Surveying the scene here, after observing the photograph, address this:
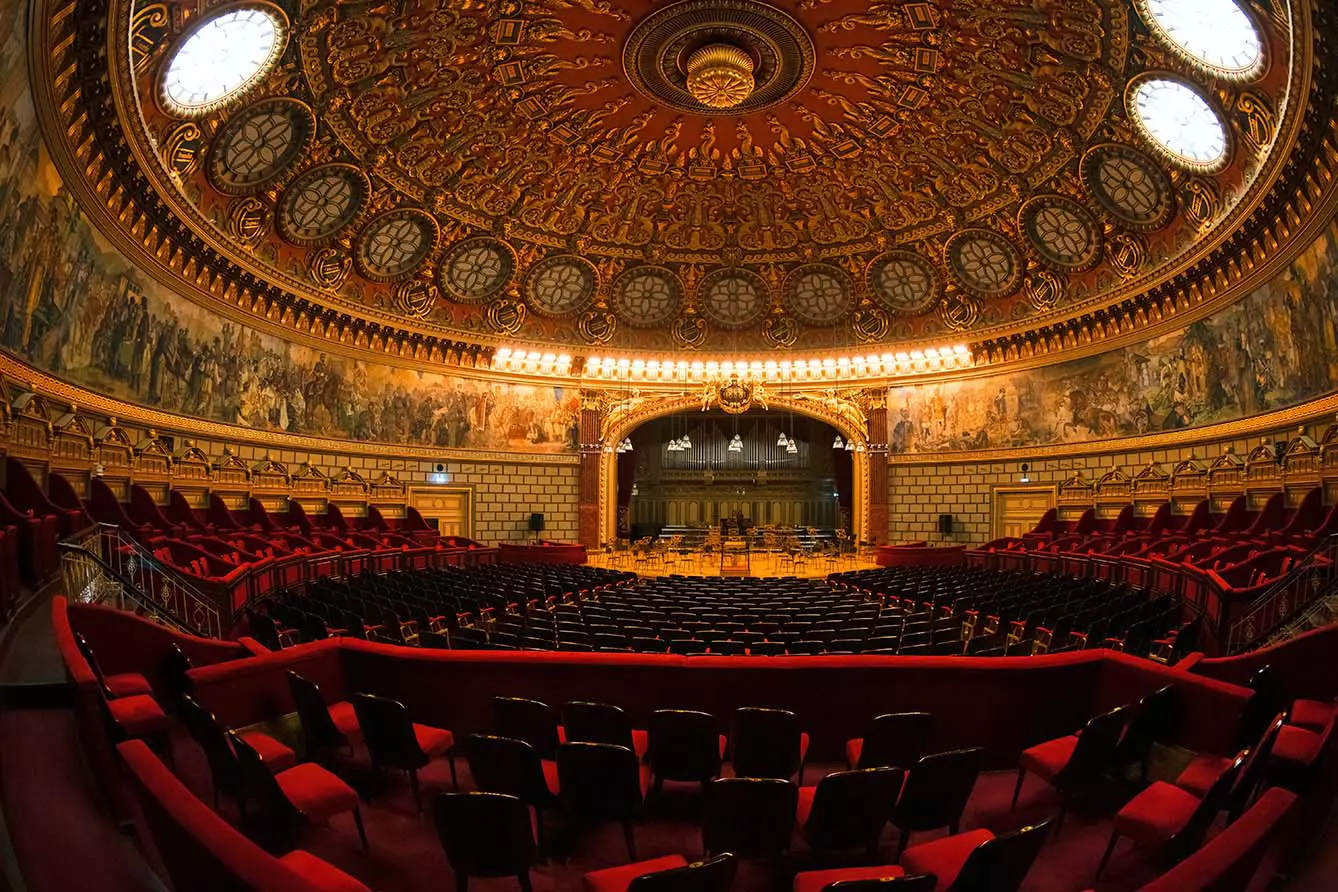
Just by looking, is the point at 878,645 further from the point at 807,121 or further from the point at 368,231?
the point at 368,231

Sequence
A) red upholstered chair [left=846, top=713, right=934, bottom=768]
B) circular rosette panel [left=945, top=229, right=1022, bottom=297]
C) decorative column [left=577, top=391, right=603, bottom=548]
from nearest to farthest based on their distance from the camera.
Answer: red upholstered chair [left=846, top=713, right=934, bottom=768], circular rosette panel [left=945, top=229, right=1022, bottom=297], decorative column [left=577, top=391, right=603, bottom=548]

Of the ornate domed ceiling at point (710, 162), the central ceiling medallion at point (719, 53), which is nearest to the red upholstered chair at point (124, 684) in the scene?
the ornate domed ceiling at point (710, 162)

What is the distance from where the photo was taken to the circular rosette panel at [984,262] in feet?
94.5

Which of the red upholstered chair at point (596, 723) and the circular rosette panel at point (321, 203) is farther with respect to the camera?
the circular rosette panel at point (321, 203)

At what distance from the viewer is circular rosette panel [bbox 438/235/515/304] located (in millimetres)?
30031

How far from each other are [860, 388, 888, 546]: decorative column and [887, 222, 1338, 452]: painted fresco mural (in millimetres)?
522

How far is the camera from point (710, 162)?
28.0 metres

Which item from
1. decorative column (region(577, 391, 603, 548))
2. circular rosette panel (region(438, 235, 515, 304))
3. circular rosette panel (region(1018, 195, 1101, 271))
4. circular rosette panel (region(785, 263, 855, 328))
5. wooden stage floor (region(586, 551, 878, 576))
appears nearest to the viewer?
circular rosette panel (region(1018, 195, 1101, 271))

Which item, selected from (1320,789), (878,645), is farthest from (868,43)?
(1320,789)

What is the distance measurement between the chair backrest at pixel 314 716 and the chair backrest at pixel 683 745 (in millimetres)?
2183

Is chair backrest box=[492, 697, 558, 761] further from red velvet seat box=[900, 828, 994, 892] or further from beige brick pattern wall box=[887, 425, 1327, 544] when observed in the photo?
beige brick pattern wall box=[887, 425, 1327, 544]

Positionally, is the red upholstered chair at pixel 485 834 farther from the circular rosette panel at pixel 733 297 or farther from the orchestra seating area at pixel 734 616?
the circular rosette panel at pixel 733 297

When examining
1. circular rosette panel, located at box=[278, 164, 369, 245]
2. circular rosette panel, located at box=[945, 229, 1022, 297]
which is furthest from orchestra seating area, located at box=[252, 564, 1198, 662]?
circular rosette panel, located at box=[945, 229, 1022, 297]

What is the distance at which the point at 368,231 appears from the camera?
1058 inches
